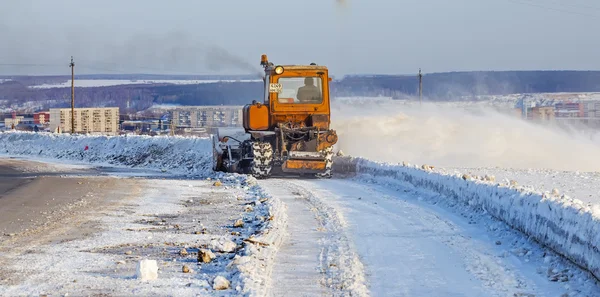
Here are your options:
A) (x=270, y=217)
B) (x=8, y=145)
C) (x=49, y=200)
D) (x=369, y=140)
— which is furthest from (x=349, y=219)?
(x=8, y=145)

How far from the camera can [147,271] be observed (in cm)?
973

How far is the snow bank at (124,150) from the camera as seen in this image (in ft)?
121

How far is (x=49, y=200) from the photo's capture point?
1925 centimetres

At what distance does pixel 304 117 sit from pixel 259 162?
7.39 ft

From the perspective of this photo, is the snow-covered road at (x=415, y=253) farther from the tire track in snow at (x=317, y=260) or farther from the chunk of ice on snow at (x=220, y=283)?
the chunk of ice on snow at (x=220, y=283)

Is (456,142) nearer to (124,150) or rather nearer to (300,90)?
(124,150)

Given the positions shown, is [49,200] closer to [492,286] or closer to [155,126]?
[492,286]

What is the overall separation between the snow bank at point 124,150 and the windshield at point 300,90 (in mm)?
4607

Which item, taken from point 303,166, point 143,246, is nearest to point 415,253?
point 143,246

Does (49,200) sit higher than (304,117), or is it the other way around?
(304,117)

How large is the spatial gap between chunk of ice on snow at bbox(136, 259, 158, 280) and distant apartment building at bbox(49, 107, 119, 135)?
399ft

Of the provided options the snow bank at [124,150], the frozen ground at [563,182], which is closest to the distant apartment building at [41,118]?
the snow bank at [124,150]

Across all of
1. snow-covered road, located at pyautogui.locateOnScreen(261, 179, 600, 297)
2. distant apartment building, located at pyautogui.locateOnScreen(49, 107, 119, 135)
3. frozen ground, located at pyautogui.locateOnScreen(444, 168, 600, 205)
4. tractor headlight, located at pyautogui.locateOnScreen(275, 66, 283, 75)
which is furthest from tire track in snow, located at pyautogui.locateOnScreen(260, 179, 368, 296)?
distant apartment building, located at pyautogui.locateOnScreen(49, 107, 119, 135)

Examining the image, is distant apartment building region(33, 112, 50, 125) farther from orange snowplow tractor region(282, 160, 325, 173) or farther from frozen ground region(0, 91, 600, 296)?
frozen ground region(0, 91, 600, 296)
